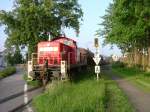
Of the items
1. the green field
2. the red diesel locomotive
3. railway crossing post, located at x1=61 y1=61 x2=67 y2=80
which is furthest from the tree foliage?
railway crossing post, located at x1=61 y1=61 x2=67 y2=80

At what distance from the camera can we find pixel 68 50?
3866cm

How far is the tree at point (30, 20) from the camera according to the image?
164 feet

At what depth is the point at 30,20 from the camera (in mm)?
50125

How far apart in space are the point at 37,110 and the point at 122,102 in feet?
14.6

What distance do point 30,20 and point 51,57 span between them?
49.8 ft

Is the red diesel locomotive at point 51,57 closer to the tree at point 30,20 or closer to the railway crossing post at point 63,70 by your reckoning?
the railway crossing post at point 63,70

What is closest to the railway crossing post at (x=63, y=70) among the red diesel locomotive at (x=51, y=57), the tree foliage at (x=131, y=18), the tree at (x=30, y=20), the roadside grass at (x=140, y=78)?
the red diesel locomotive at (x=51, y=57)

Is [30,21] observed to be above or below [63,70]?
above

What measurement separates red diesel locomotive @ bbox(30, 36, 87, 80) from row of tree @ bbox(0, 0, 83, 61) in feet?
35.5

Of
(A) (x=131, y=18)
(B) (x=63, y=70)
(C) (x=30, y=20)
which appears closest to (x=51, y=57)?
(B) (x=63, y=70)

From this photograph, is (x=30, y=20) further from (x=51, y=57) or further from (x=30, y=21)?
(x=51, y=57)

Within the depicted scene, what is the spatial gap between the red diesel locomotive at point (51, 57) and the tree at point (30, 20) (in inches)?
426

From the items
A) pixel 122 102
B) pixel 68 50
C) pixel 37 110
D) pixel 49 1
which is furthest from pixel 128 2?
pixel 37 110

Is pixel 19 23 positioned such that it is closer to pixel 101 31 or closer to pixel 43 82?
pixel 43 82
